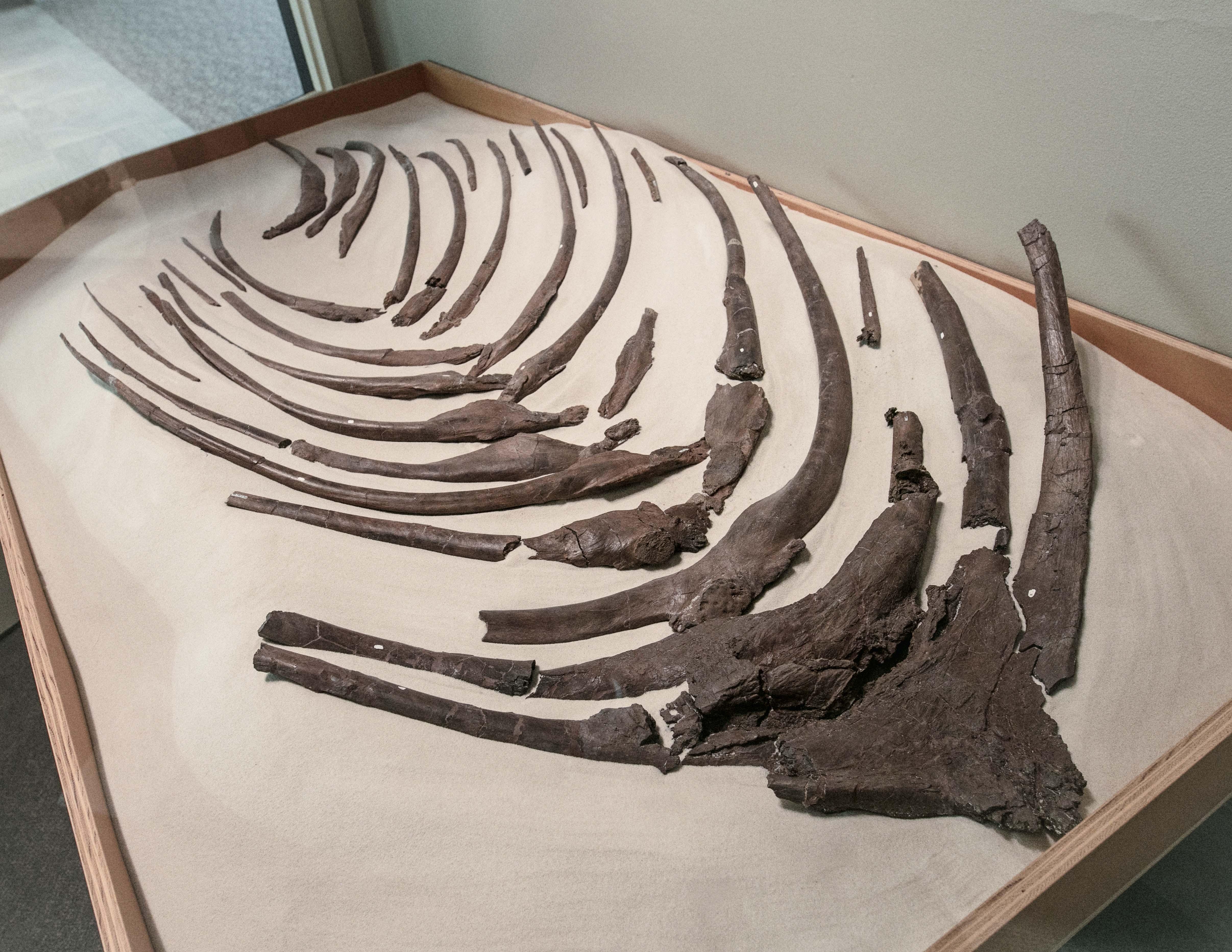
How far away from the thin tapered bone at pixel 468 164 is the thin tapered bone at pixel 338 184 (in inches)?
34.9

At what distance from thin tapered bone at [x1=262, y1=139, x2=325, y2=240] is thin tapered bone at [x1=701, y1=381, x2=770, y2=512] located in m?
4.15

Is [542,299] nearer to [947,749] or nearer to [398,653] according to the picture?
[398,653]

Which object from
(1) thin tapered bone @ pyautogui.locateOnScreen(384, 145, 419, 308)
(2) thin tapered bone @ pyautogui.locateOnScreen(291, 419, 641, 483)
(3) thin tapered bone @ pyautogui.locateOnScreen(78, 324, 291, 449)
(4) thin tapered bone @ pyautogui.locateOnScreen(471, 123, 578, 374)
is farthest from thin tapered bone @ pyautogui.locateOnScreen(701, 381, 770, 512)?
(1) thin tapered bone @ pyautogui.locateOnScreen(384, 145, 419, 308)

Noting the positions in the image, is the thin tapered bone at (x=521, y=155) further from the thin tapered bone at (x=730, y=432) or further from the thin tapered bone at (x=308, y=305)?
the thin tapered bone at (x=730, y=432)

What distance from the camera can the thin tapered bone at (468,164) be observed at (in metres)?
6.66

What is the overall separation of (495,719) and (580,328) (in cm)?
268

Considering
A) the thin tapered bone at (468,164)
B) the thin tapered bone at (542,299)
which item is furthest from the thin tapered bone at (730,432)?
the thin tapered bone at (468,164)

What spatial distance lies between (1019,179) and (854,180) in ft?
3.60

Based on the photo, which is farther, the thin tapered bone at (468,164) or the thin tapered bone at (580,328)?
the thin tapered bone at (468,164)

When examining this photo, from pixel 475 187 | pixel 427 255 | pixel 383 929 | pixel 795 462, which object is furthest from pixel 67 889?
pixel 475 187

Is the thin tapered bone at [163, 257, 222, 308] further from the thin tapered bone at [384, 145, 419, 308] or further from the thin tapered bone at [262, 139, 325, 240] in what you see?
the thin tapered bone at [384, 145, 419, 308]

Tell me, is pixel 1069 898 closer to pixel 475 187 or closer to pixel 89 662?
pixel 89 662

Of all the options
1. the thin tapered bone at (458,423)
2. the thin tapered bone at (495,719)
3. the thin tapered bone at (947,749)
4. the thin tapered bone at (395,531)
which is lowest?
the thin tapered bone at (947,749)

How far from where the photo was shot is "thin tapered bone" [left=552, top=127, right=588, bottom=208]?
6027 mm
